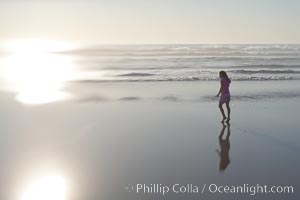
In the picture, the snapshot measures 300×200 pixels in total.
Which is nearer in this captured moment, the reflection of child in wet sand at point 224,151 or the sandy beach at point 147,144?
the sandy beach at point 147,144

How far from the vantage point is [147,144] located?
820cm

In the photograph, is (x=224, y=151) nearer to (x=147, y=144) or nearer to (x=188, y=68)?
(x=147, y=144)

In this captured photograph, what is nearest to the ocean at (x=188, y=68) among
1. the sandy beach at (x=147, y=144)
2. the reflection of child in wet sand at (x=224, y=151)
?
the sandy beach at (x=147, y=144)

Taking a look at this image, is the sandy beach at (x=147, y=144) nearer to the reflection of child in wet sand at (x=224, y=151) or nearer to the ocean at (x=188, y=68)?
the reflection of child in wet sand at (x=224, y=151)

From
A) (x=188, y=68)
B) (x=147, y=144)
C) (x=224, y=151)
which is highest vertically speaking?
(x=188, y=68)

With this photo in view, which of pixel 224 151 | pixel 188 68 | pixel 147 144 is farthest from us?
pixel 188 68

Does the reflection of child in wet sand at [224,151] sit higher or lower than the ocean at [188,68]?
lower

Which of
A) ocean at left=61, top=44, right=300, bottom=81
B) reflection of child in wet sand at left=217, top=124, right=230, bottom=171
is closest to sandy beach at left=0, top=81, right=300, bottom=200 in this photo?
reflection of child in wet sand at left=217, top=124, right=230, bottom=171

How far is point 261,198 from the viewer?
18.4ft

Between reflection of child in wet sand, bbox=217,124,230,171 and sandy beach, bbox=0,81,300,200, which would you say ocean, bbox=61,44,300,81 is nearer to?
sandy beach, bbox=0,81,300,200

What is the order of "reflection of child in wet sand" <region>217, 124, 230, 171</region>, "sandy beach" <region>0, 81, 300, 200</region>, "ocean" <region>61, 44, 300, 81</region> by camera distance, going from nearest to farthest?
"sandy beach" <region>0, 81, 300, 200</region>
"reflection of child in wet sand" <region>217, 124, 230, 171</region>
"ocean" <region>61, 44, 300, 81</region>

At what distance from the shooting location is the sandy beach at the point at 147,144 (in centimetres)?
619

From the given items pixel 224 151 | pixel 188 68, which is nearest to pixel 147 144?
pixel 224 151

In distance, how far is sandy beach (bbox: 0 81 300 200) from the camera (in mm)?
6188
